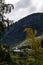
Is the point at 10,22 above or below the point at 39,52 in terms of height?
above

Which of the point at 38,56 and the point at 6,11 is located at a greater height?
the point at 6,11

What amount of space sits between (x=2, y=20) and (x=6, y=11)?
180 mm

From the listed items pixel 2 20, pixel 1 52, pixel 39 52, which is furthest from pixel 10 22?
pixel 39 52

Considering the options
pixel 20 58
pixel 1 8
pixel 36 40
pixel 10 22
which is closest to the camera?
pixel 36 40

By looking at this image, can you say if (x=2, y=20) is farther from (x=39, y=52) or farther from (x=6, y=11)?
(x=39, y=52)

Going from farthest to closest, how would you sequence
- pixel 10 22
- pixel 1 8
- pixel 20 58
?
pixel 10 22 → pixel 1 8 → pixel 20 58

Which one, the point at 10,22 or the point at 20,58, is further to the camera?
the point at 10,22

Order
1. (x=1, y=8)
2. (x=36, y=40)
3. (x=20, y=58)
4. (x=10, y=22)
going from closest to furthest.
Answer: (x=36, y=40) → (x=20, y=58) → (x=1, y=8) → (x=10, y=22)

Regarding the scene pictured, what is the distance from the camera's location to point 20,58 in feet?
13.1

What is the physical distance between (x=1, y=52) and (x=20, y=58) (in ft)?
1.13

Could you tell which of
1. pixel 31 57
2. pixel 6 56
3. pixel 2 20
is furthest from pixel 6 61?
pixel 2 20

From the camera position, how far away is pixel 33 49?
3.80m

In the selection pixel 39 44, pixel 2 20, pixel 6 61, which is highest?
pixel 2 20

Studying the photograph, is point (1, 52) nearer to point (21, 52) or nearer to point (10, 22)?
point (21, 52)
